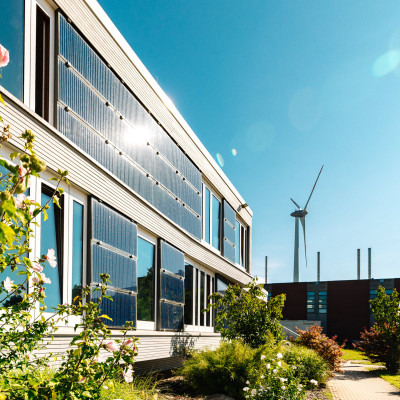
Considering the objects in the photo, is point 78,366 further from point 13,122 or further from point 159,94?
point 159,94

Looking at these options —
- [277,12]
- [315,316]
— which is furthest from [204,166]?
[315,316]

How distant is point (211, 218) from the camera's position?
55.1 feet

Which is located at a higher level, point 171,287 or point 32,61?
point 32,61

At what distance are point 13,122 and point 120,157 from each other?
354 cm

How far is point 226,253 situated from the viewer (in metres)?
18.0

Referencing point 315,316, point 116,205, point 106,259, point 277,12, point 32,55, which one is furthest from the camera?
point 315,316

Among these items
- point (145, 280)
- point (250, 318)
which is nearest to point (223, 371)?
point (145, 280)

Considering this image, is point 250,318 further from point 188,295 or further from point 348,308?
point 348,308

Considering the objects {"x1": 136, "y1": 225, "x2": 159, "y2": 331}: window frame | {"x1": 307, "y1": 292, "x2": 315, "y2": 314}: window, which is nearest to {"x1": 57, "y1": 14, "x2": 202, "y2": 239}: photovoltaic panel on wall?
{"x1": 136, "y1": 225, "x2": 159, "y2": 331}: window frame

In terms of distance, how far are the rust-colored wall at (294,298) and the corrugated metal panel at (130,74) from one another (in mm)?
30737

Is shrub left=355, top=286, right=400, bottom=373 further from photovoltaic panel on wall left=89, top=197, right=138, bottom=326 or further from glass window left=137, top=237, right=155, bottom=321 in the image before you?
photovoltaic panel on wall left=89, top=197, right=138, bottom=326

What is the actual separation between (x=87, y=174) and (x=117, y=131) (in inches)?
69.8

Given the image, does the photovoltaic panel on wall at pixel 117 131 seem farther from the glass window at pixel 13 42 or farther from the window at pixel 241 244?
the window at pixel 241 244

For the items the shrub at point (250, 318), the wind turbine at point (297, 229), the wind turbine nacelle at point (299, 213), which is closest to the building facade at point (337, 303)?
the wind turbine at point (297, 229)
